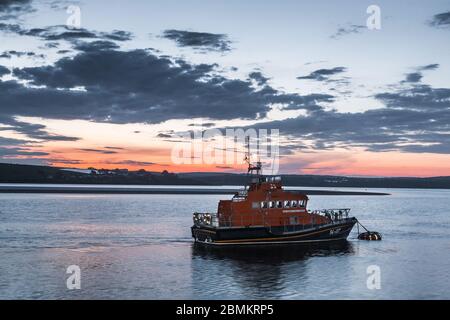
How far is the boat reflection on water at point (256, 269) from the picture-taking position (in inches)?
1236

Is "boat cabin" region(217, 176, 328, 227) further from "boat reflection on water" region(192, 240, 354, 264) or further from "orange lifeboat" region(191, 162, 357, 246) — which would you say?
"boat reflection on water" region(192, 240, 354, 264)

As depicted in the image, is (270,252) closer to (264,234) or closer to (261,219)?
(264,234)

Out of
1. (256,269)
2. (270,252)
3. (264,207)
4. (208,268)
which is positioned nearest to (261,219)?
(264,207)

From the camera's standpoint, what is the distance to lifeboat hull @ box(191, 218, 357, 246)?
47.1 metres

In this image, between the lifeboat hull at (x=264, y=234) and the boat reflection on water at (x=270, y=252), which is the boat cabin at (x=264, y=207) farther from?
the boat reflection on water at (x=270, y=252)

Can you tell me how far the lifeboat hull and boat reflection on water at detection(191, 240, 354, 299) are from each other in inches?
23.8

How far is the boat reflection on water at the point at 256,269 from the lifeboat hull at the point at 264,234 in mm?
604

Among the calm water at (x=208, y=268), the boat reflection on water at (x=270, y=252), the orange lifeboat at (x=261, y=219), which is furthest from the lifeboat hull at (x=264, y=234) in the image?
the calm water at (x=208, y=268)

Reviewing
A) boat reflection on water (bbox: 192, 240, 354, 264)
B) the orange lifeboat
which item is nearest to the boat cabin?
the orange lifeboat

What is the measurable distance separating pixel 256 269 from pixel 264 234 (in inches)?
377

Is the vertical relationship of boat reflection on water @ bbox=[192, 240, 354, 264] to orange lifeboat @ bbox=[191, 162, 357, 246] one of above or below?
below

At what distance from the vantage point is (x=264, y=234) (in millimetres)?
47719
